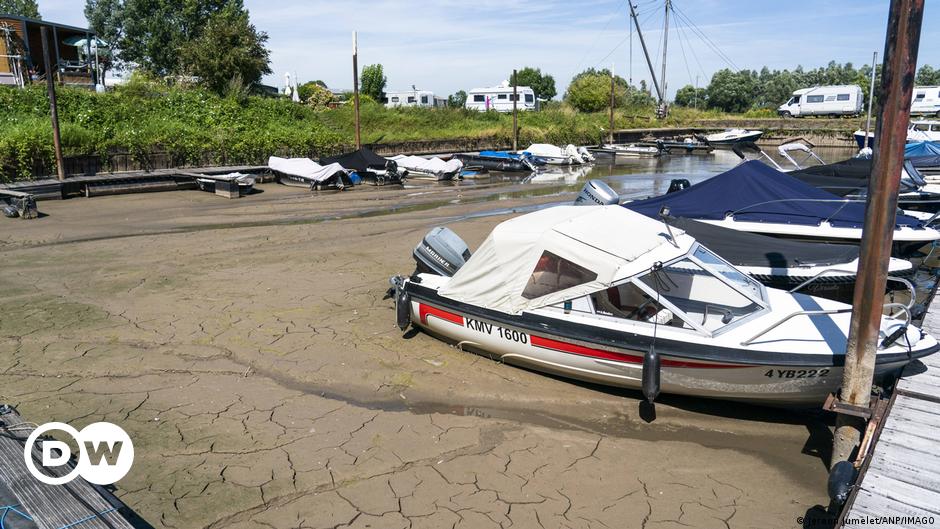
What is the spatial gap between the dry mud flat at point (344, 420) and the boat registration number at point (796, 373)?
0.75 m

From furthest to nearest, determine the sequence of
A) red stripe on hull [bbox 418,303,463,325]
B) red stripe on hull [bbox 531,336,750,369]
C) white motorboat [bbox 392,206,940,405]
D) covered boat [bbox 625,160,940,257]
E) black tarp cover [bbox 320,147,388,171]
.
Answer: black tarp cover [bbox 320,147,388,171] → covered boat [bbox 625,160,940,257] → red stripe on hull [bbox 418,303,463,325] → red stripe on hull [bbox 531,336,750,369] → white motorboat [bbox 392,206,940,405]

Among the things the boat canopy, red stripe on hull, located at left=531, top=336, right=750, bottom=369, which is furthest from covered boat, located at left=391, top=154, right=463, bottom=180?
red stripe on hull, located at left=531, top=336, right=750, bottom=369

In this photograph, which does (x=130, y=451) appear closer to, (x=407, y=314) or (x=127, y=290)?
(x=407, y=314)

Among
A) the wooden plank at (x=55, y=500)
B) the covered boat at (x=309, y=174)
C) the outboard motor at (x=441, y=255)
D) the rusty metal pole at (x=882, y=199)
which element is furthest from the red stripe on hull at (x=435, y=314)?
the covered boat at (x=309, y=174)

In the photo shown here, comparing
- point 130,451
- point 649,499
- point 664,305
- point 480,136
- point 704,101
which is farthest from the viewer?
point 704,101

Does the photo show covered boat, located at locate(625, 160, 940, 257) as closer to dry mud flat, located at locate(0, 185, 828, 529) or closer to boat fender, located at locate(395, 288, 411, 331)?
boat fender, located at locate(395, 288, 411, 331)

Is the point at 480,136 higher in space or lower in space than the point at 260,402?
higher

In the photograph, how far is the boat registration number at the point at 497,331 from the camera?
25.7 feet

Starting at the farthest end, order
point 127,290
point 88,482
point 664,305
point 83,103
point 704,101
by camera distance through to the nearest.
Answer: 1. point 704,101
2. point 83,103
3. point 127,290
4. point 664,305
5. point 88,482

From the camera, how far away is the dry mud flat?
18.1 feet

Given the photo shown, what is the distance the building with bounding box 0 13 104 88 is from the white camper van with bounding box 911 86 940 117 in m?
63.0

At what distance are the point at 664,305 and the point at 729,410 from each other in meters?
1.47

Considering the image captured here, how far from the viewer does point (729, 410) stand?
737cm

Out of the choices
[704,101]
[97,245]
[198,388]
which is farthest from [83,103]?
[704,101]
